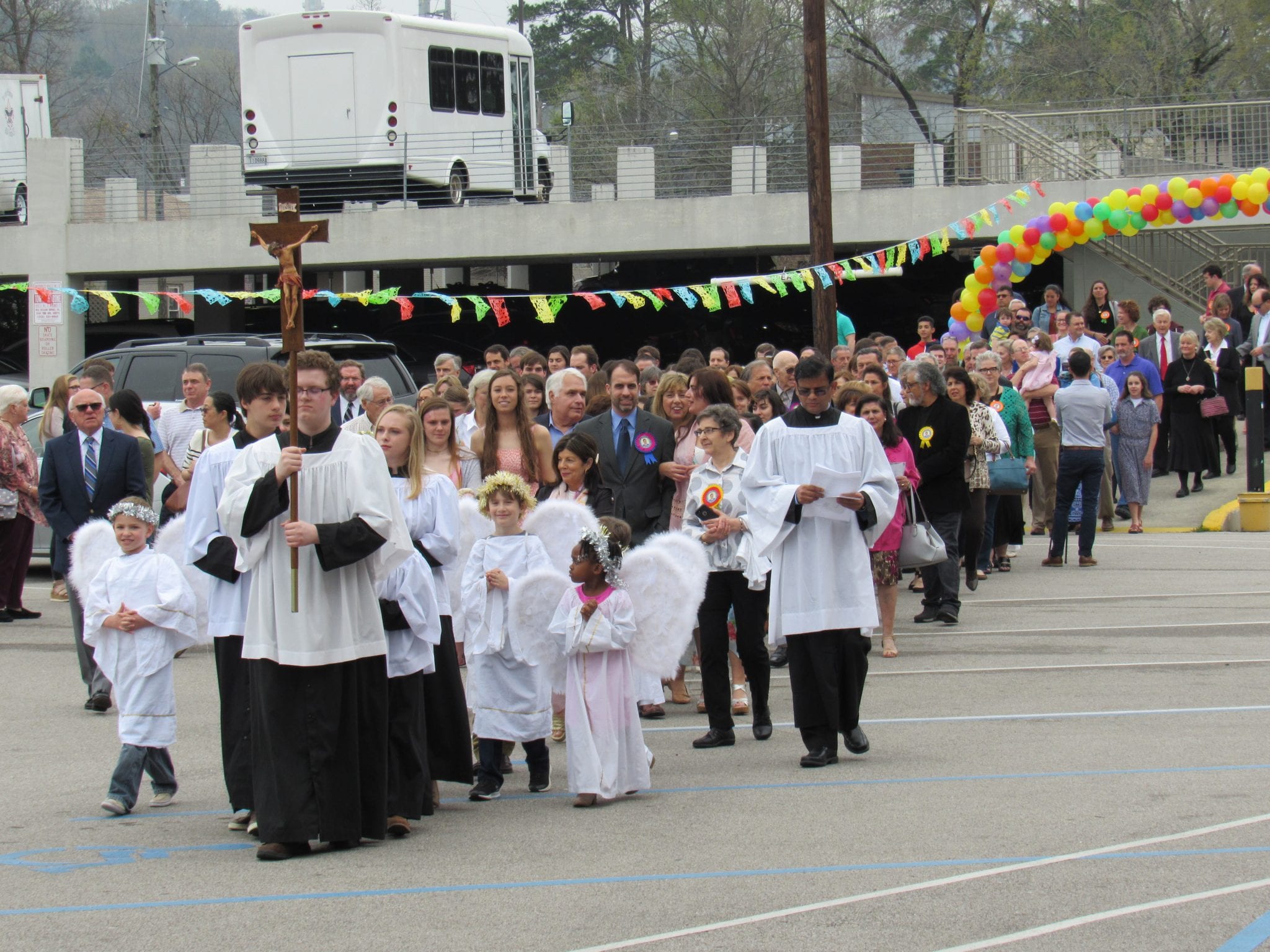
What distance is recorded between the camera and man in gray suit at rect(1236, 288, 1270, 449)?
20094 millimetres

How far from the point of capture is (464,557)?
27.8ft

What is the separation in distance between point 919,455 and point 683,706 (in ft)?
10.5

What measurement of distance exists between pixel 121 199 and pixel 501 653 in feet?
89.0

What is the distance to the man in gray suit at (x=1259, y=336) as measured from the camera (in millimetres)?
20094

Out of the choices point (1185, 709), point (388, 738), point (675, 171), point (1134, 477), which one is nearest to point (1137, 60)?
point (675, 171)

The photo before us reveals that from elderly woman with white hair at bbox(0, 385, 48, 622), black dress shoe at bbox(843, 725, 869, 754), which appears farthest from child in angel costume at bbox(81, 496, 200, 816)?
elderly woman with white hair at bbox(0, 385, 48, 622)

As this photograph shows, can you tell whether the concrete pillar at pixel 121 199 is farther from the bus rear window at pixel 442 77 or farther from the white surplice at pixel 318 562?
the white surplice at pixel 318 562

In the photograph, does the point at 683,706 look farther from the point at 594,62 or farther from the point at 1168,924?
the point at 594,62

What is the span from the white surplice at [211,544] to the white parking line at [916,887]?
7.97 ft

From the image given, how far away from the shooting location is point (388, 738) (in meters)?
Result: 6.90

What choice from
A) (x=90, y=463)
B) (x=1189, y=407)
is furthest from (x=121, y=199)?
(x=90, y=463)

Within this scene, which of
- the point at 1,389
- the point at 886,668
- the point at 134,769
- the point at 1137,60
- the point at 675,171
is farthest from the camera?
the point at 1137,60

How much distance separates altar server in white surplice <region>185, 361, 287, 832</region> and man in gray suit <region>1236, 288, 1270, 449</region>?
52.2ft

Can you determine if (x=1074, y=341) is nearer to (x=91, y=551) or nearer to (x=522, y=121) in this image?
(x=91, y=551)
